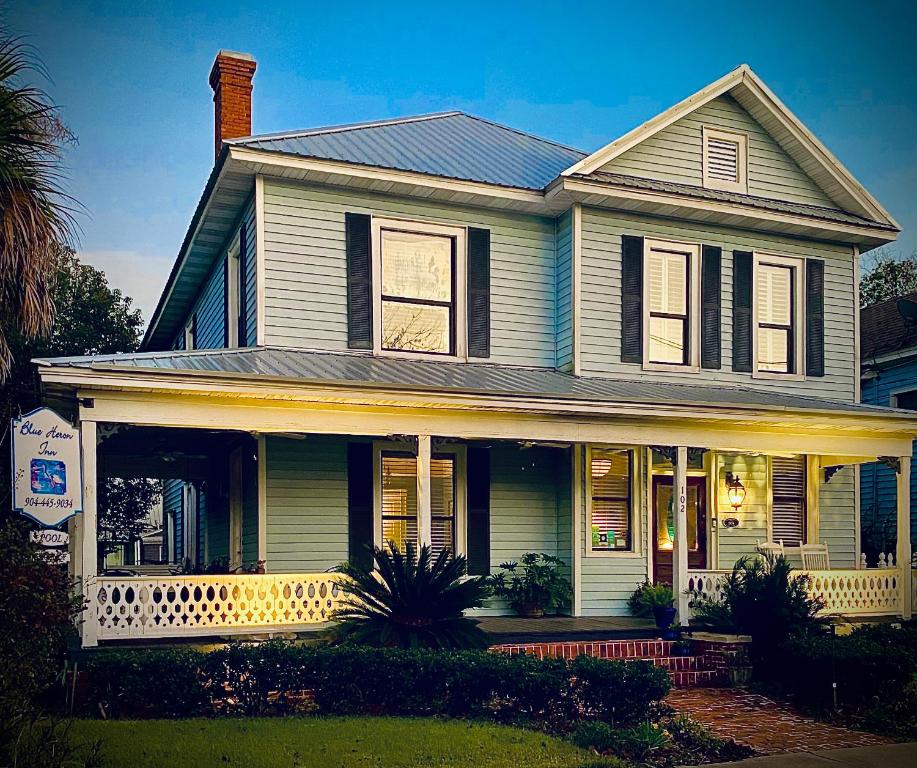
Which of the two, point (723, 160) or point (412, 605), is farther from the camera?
point (723, 160)

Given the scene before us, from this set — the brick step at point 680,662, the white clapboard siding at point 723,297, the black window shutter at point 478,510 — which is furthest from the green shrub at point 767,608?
the white clapboard siding at point 723,297

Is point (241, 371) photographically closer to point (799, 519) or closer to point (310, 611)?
point (310, 611)

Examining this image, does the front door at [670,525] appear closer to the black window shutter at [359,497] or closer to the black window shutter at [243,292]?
the black window shutter at [359,497]

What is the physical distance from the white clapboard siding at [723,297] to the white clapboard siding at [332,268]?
941 mm

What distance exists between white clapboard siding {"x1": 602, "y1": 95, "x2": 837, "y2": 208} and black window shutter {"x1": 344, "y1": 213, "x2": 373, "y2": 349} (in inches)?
167

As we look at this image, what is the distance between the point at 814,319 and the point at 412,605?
34.7ft

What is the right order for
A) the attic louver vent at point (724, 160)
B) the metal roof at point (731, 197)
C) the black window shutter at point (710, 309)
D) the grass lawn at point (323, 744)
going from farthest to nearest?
1. the attic louver vent at point (724, 160)
2. the black window shutter at point (710, 309)
3. the metal roof at point (731, 197)
4. the grass lawn at point (323, 744)

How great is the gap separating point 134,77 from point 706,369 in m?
22.1

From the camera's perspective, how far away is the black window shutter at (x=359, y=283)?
15.9 meters

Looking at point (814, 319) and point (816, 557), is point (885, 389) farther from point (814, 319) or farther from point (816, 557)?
point (816, 557)

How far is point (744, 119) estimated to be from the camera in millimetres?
18625

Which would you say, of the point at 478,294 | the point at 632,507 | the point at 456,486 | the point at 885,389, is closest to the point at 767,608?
the point at 632,507

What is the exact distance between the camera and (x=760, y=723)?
11664 millimetres

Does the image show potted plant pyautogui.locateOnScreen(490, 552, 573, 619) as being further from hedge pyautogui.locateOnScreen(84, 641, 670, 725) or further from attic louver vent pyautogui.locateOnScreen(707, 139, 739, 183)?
attic louver vent pyautogui.locateOnScreen(707, 139, 739, 183)
